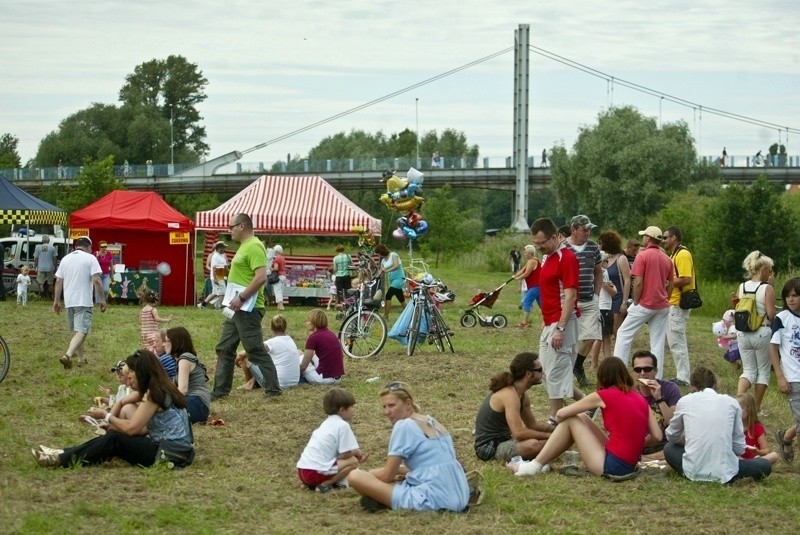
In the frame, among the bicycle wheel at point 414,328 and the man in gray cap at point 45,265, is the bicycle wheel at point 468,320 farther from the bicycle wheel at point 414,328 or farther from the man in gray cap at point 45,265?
the man in gray cap at point 45,265

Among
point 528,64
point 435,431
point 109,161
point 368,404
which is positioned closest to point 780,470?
point 435,431

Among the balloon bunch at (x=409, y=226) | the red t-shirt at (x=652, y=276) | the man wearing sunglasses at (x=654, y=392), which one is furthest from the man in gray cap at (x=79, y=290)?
the balloon bunch at (x=409, y=226)

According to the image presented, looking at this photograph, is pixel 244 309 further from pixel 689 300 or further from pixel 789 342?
pixel 789 342

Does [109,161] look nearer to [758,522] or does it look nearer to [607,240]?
[607,240]

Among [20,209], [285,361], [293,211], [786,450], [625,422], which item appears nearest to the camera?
[625,422]

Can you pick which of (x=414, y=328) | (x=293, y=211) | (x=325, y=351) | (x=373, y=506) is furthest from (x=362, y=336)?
(x=293, y=211)

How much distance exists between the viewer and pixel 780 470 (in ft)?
29.7

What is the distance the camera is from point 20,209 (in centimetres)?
2705

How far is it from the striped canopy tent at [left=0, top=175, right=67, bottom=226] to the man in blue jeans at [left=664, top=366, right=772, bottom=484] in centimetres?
2143

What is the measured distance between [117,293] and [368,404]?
1592cm

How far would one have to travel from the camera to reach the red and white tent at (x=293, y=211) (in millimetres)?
29000

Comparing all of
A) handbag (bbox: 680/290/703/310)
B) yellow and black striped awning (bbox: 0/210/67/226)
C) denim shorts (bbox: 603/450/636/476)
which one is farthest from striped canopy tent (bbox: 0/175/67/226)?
denim shorts (bbox: 603/450/636/476)

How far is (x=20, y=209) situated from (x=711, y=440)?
2178 cm

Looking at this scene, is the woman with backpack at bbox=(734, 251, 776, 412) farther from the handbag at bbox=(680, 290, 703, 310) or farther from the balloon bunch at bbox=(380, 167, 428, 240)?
the balloon bunch at bbox=(380, 167, 428, 240)
